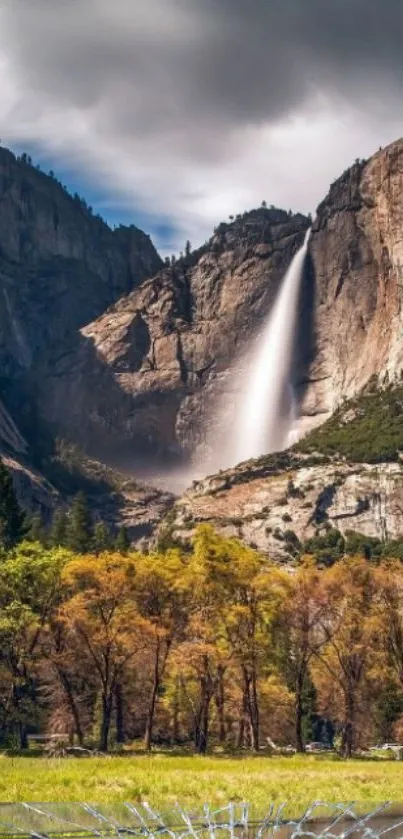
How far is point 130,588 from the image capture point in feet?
185

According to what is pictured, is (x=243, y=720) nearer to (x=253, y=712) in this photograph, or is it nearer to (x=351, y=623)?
(x=253, y=712)

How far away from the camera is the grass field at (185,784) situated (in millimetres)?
23906

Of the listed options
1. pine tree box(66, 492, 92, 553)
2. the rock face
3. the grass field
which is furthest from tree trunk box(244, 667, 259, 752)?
the rock face

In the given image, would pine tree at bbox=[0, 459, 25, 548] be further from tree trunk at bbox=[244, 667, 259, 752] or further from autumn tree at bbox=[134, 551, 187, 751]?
tree trunk at bbox=[244, 667, 259, 752]

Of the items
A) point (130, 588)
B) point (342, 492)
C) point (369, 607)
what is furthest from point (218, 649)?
point (342, 492)

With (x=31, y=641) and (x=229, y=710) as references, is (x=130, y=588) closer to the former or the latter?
(x=31, y=641)

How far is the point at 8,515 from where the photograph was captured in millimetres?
100812

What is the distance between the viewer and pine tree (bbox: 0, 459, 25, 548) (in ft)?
324

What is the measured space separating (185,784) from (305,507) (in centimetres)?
14219

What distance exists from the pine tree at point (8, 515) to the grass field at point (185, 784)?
214ft

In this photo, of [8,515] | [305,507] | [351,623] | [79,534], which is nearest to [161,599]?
[351,623]

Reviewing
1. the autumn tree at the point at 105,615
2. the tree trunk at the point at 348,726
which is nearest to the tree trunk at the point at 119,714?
the autumn tree at the point at 105,615

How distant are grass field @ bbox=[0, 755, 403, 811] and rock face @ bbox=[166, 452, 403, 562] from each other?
122635 millimetres

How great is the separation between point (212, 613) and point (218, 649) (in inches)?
123
